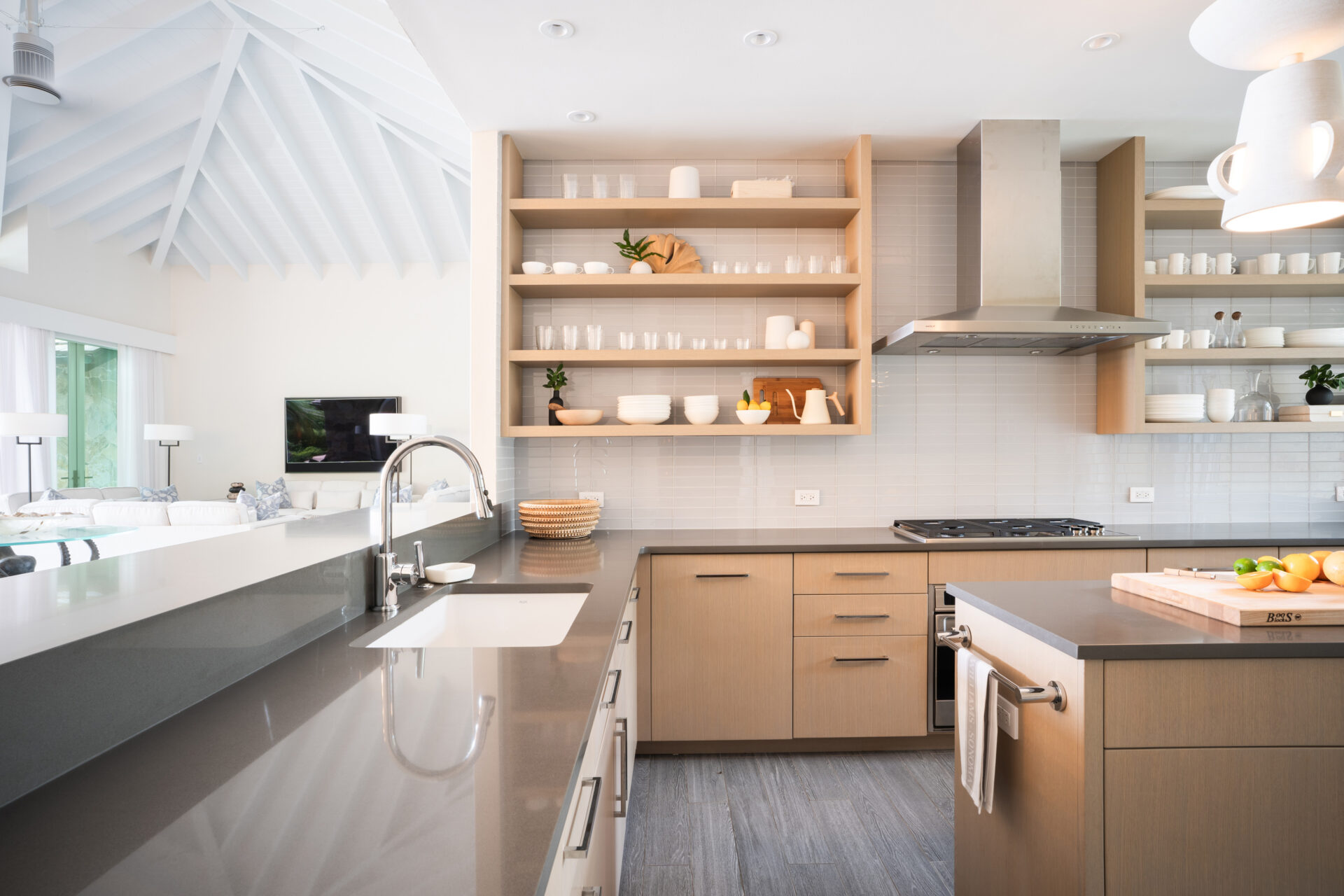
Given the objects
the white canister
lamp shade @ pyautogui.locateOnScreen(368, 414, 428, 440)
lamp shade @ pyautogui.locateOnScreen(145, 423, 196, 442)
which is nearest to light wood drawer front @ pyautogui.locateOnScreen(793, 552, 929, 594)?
the white canister

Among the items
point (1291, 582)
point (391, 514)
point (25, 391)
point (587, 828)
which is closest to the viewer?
point (587, 828)

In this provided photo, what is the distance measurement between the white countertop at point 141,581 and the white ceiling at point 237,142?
10.1 feet

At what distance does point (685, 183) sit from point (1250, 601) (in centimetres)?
241

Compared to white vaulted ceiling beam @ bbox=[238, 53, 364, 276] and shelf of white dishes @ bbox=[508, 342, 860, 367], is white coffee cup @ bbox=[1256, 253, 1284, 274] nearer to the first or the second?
shelf of white dishes @ bbox=[508, 342, 860, 367]

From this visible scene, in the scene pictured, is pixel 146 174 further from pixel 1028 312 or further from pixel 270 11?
pixel 1028 312

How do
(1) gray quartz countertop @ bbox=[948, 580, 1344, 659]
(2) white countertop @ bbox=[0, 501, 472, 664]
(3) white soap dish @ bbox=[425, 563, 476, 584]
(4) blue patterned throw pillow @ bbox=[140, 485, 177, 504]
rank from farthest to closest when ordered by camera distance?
1. (4) blue patterned throw pillow @ bbox=[140, 485, 177, 504]
2. (3) white soap dish @ bbox=[425, 563, 476, 584]
3. (1) gray quartz countertop @ bbox=[948, 580, 1344, 659]
4. (2) white countertop @ bbox=[0, 501, 472, 664]

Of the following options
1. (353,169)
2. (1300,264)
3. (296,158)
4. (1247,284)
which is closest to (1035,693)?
(1247,284)

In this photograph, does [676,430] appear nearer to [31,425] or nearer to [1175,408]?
[1175,408]

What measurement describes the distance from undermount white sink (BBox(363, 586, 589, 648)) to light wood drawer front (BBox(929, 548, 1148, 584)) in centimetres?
152

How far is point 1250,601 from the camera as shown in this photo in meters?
1.40

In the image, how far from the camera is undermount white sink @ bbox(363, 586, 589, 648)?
1805 mm

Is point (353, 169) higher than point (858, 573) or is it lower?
higher

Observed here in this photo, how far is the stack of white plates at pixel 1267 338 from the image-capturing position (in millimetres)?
3066

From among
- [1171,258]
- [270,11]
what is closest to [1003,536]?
[1171,258]
